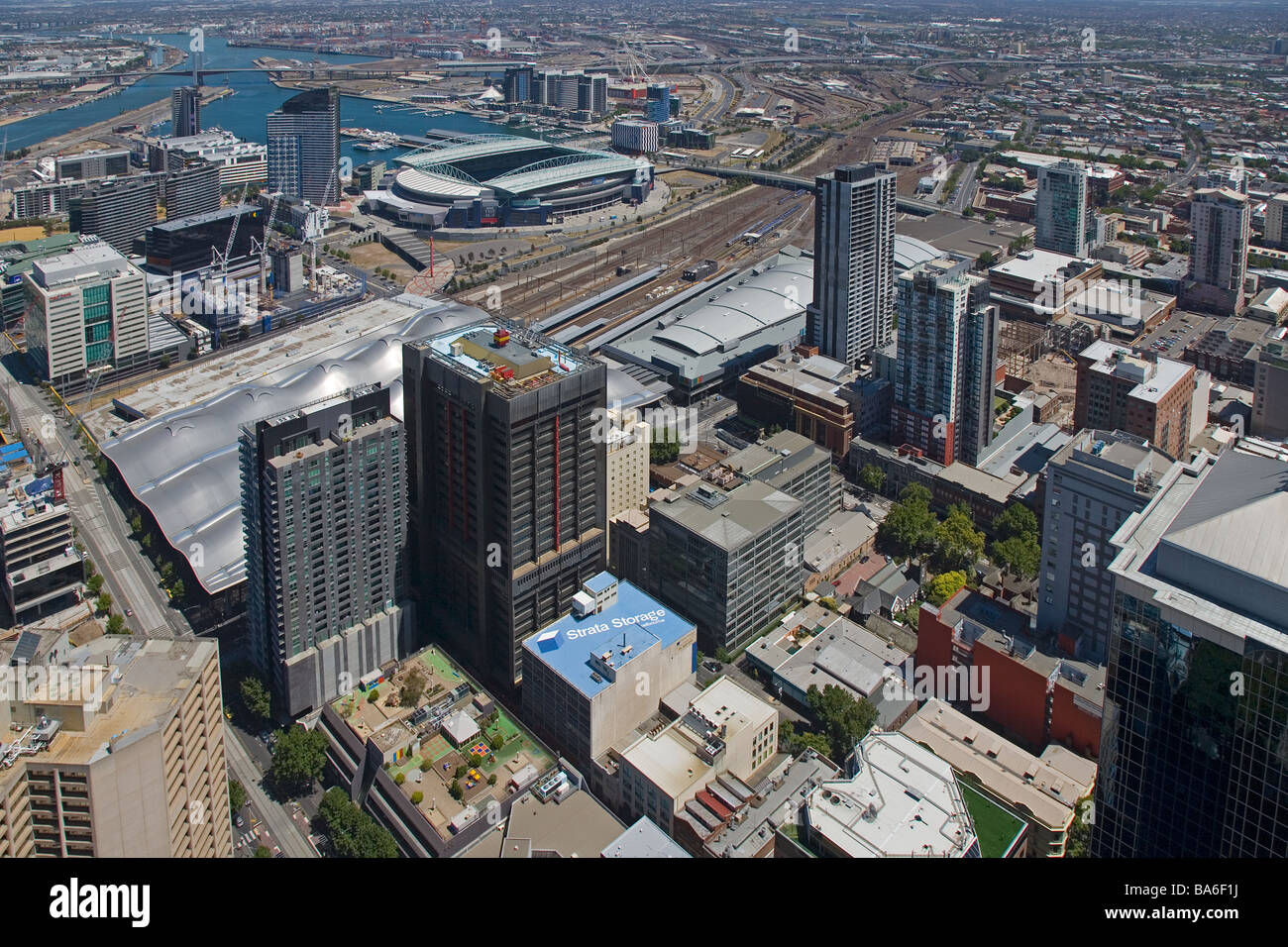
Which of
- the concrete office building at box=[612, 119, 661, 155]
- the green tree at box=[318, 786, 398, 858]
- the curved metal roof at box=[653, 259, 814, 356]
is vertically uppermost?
the concrete office building at box=[612, 119, 661, 155]

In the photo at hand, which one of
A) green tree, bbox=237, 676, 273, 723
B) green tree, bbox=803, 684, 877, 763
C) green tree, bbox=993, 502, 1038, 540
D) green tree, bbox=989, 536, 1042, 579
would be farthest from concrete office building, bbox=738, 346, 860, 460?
green tree, bbox=237, 676, 273, 723

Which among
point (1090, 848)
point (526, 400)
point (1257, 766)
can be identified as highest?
point (526, 400)

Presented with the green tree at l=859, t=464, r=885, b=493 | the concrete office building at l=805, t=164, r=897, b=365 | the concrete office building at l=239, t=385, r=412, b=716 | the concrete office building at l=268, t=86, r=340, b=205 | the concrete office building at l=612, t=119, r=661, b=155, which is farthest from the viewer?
the concrete office building at l=612, t=119, r=661, b=155

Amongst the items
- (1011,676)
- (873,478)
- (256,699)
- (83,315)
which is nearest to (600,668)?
(256,699)

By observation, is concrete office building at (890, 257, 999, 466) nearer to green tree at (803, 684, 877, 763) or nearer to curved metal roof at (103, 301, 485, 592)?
green tree at (803, 684, 877, 763)

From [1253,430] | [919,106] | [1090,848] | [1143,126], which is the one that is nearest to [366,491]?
[1090,848]

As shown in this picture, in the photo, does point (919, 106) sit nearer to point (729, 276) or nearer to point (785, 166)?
point (785, 166)
